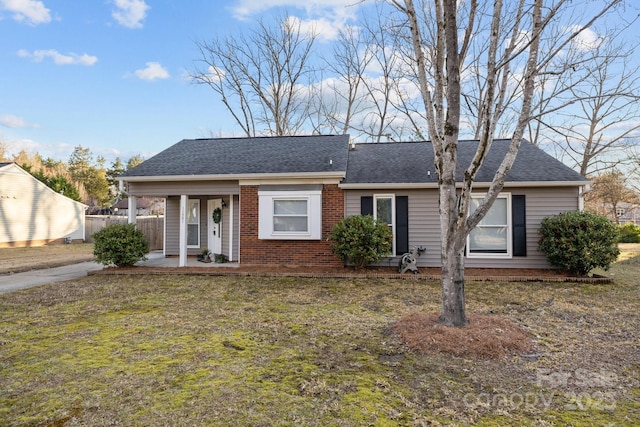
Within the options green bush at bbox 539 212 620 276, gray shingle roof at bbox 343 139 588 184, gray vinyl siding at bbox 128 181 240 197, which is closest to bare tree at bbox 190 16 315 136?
gray shingle roof at bbox 343 139 588 184

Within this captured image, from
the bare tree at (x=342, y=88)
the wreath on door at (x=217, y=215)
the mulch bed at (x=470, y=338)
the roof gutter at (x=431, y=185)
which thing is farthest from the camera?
the bare tree at (x=342, y=88)

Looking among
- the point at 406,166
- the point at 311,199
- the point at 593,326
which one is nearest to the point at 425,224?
the point at 406,166

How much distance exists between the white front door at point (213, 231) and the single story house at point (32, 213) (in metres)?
12.8

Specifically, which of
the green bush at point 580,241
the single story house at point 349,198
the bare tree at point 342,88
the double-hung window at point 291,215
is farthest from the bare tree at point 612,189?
the double-hung window at point 291,215

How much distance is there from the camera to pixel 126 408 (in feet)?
9.25

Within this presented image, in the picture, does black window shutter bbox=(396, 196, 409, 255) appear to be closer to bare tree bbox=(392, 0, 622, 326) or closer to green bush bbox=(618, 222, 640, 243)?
bare tree bbox=(392, 0, 622, 326)

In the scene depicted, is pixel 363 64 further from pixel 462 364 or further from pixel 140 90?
pixel 462 364

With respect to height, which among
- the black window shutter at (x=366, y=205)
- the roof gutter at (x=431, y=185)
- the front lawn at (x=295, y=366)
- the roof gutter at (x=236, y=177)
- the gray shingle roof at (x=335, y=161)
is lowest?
the front lawn at (x=295, y=366)

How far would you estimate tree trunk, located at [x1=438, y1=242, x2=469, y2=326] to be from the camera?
181 inches

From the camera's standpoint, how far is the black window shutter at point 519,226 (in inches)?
377

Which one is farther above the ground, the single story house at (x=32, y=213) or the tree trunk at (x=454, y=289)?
the single story house at (x=32, y=213)

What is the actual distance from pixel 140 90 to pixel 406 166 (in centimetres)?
1321

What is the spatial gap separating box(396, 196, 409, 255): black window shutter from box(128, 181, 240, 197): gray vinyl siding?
187 inches

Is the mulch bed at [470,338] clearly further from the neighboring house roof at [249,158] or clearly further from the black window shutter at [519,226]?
the neighboring house roof at [249,158]
